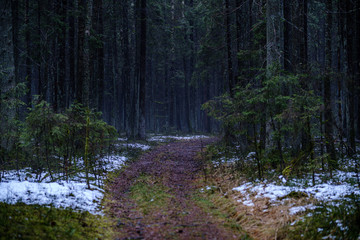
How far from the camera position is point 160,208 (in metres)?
5.99

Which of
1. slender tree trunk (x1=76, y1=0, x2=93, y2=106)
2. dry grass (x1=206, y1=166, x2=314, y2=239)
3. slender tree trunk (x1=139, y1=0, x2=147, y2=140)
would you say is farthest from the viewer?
slender tree trunk (x1=139, y1=0, x2=147, y2=140)

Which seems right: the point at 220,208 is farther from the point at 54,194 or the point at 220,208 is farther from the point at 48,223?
the point at 54,194

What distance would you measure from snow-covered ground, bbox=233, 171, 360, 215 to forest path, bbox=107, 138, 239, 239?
1.24 meters

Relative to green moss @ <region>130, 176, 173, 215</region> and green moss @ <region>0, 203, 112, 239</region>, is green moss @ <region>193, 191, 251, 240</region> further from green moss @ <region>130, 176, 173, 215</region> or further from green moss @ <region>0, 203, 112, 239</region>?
green moss @ <region>0, 203, 112, 239</region>

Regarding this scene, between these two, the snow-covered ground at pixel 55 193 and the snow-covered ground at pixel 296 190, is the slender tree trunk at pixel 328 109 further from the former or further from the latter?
the snow-covered ground at pixel 55 193

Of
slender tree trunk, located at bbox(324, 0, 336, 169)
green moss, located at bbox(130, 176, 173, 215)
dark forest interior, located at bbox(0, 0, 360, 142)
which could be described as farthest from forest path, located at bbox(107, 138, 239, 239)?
slender tree trunk, located at bbox(324, 0, 336, 169)

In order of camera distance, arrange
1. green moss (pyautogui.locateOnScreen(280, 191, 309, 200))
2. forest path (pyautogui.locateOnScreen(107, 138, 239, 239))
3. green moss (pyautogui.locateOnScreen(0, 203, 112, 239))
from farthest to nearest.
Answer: green moss (pyautogui.locateOnScreen(280, 191, 309, 200))
forest path (pyautogui.locateOnScreen(107, 138, 239, 239))
green moss (pyautogui.locateOnScreen(0, 203, 112, 239))

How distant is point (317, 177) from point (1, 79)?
1226 centimetres

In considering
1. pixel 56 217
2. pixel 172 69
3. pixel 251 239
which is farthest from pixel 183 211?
pixel 172 69

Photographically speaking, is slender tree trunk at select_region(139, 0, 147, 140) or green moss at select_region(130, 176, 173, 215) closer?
green moss at select_region(130, 176, 173, 215)

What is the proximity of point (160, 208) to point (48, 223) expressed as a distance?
103 inches

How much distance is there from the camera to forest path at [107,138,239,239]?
460 cm

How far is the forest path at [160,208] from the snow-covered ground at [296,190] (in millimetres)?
1235

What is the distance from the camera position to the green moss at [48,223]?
3486mm
